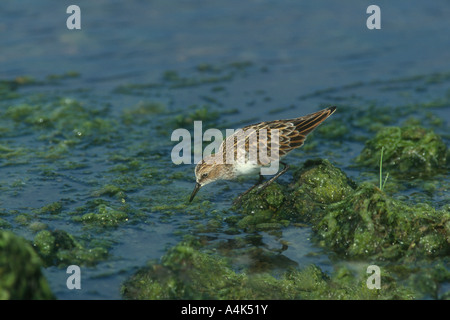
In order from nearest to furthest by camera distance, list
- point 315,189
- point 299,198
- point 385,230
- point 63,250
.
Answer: point 63,250 < point 385,230 < point 299,198 < point 315,189

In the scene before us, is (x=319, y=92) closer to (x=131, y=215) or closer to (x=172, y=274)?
(x=131, y=215)

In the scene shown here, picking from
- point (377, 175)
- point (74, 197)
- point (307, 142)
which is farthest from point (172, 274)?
point (307, 142)

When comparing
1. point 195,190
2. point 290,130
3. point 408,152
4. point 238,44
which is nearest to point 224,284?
point 195,190

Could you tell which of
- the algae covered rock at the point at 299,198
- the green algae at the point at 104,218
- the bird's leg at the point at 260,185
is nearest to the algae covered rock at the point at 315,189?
the algae covered rock at the point at 299,198

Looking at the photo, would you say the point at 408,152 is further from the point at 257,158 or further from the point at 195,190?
the point at 195,190

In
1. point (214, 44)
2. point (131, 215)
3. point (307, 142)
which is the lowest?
point (131, 215)

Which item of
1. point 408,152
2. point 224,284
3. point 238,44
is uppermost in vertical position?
point 238,44
